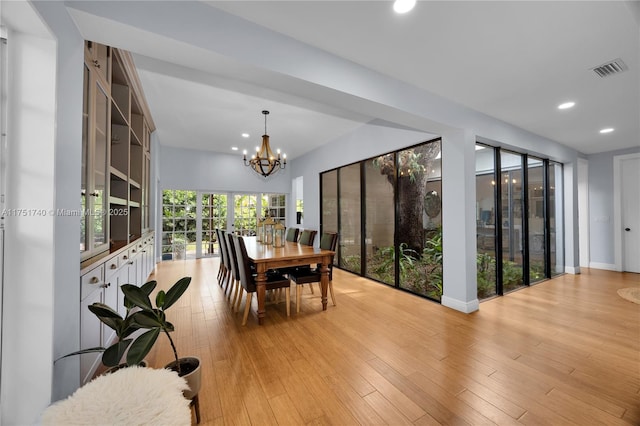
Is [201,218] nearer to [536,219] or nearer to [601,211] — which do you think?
[536,219]

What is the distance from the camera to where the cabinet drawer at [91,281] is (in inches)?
61.6

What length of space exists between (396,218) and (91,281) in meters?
3.71

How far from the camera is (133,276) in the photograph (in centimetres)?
296

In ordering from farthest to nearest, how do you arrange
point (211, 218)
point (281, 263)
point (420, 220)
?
point (211, 218)
point (420, 220)
point (281, 263)

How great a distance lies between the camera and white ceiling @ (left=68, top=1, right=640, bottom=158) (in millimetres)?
1729

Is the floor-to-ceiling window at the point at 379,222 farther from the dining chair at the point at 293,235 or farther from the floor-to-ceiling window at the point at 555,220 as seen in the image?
the floor-to-ceiling window at the point at 555,220

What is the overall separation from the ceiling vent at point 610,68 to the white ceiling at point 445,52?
42mm

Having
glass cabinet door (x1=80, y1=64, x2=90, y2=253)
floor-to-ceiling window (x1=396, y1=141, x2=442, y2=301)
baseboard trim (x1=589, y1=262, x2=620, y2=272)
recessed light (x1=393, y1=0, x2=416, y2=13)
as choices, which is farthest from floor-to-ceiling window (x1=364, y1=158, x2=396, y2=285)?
baseboard trim (x1=589, y1=262, x2=620, y2=272)

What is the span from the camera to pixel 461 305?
3.21 meters

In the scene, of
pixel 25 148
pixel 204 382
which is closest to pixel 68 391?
pixel 204 382

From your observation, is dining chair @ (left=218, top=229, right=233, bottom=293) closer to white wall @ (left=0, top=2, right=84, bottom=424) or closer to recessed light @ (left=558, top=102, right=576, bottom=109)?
white wall @ (left=0, top=2, right=84, bottom=424)

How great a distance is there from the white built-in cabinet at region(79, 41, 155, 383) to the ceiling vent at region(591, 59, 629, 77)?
13.7ft

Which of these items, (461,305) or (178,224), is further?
(178,224)

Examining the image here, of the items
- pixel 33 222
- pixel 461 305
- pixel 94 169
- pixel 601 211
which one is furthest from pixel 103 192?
pixel 601 211
